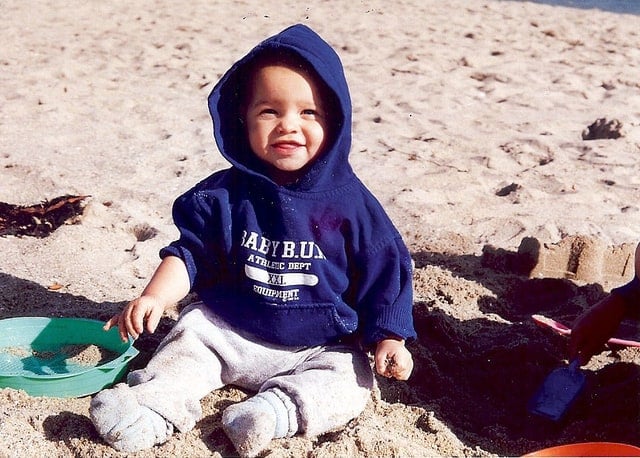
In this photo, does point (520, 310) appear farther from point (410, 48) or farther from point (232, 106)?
point (410, 48)

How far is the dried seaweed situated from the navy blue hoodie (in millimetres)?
1181

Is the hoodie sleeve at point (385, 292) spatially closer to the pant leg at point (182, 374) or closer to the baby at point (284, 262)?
the baby at point (284, 262)

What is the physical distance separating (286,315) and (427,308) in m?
0.70

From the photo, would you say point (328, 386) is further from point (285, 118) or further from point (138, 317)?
point (285, 118)

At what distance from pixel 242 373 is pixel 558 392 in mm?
850

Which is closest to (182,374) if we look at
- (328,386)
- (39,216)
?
(328,386)

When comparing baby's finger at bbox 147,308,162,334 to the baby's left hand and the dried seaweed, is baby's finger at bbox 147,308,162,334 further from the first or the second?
Result: the dried seaweed

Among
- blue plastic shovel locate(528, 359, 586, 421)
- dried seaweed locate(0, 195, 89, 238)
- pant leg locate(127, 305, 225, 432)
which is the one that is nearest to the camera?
pant leg locate(127, 305, 225, 432)

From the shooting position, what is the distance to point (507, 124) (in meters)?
4.72

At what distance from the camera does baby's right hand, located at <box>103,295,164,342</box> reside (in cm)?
198

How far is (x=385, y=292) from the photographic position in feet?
6.94

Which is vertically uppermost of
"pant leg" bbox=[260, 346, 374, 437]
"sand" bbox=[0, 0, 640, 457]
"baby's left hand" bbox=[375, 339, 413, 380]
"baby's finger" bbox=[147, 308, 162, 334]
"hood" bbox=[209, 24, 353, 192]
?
"hood" bbox=[209, 24, 353, 192]

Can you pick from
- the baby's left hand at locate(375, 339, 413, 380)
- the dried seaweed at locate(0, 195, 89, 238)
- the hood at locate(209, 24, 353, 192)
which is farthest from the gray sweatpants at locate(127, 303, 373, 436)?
the dried seaweed at locate(0, 195, 89, 238)

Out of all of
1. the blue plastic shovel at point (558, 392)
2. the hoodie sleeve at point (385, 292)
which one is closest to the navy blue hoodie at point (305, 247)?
the hoodie sleeve at point (385, 292)
